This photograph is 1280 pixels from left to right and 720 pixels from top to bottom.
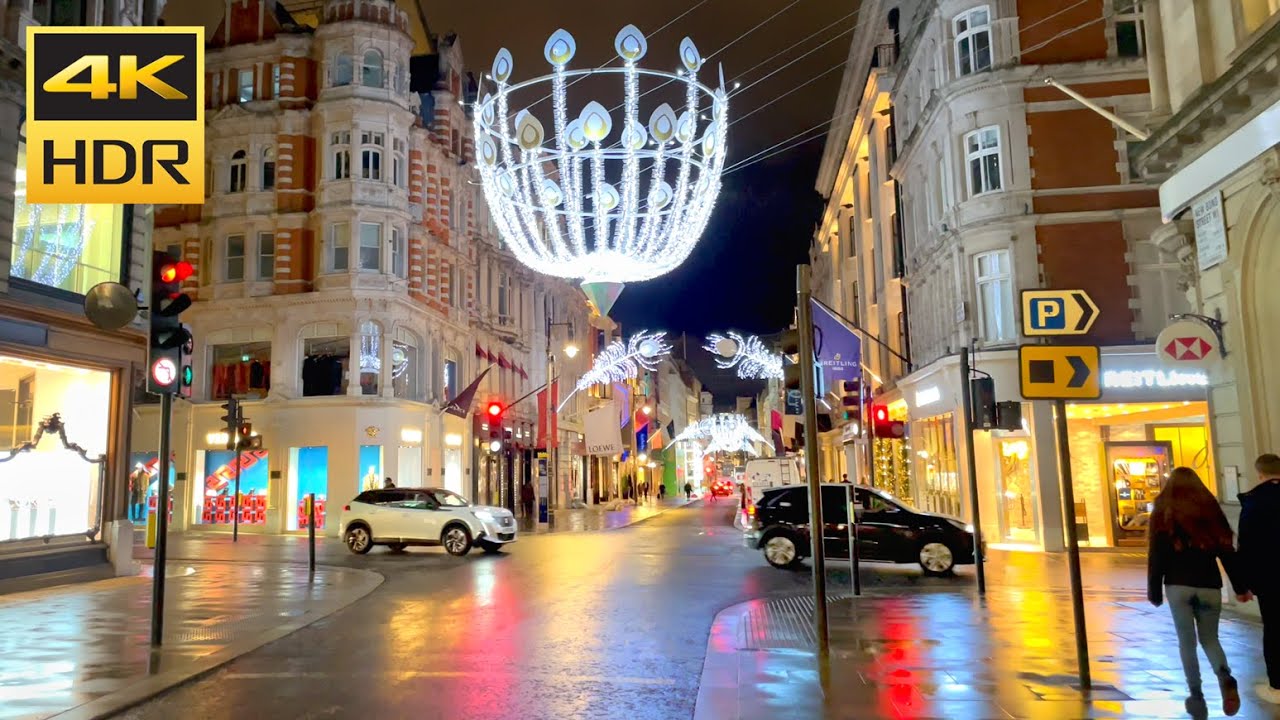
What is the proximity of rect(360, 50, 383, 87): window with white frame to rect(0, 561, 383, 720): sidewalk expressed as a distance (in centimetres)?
2048

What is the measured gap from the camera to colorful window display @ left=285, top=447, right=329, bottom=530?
32.8 metres

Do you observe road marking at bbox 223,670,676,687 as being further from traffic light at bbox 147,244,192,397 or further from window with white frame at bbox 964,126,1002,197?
window with white frame at bbox 964,126,1002,197

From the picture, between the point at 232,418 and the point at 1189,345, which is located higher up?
the point at 232,418

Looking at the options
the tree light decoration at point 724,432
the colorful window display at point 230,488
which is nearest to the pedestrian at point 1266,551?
the colorful window display at point 230,488

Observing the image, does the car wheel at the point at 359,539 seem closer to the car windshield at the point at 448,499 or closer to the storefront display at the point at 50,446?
the car windshield at the point at 448,499

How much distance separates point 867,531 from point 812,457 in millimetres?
10338

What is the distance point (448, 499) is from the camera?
23969 mm

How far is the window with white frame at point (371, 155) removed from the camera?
1320 inches

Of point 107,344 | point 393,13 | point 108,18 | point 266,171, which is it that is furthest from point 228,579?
point 393,13

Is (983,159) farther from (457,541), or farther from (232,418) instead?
(232,418)

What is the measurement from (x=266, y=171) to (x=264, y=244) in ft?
8.65

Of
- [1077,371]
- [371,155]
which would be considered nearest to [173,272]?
[1077,371]

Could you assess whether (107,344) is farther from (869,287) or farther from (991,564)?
(869,287)

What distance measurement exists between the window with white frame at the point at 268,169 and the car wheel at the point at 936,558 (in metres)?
26.3
